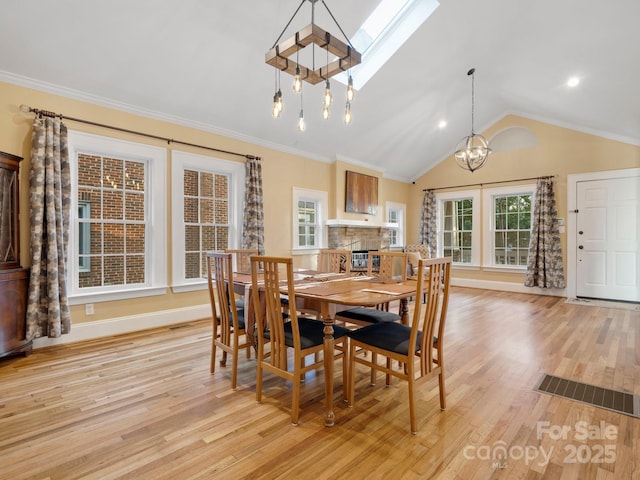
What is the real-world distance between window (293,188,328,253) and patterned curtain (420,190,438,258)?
3007 mm

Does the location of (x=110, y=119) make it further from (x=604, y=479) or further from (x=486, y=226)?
(x=486, y=226)

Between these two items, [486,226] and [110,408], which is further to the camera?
[486,226]

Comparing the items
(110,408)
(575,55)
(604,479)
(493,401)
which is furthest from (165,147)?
(575,55)

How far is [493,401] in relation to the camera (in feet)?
7.57

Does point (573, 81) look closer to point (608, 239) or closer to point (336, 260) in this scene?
point (608, 239)

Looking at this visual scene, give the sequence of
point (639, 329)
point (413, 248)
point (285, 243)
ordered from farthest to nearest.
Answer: point (413, 248) → point (285, 243) → point (639, 329)

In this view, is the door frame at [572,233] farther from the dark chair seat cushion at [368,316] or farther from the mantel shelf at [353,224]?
the dark chair seat cushion at [368,316]

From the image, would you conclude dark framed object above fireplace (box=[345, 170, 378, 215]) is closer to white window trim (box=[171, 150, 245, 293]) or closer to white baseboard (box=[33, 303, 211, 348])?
white window trim (box=[171, 150, 245, 293])

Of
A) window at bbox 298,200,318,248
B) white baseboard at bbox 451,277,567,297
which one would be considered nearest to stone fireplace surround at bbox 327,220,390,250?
window at bbox 298,200,318,248

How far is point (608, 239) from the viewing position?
5723 millimetres

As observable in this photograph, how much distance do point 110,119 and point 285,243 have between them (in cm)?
290

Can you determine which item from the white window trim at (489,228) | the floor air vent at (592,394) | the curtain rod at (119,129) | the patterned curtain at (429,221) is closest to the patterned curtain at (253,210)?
the curtain rod at (119,129)

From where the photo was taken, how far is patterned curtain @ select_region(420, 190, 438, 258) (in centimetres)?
784

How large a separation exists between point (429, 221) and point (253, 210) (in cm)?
478
